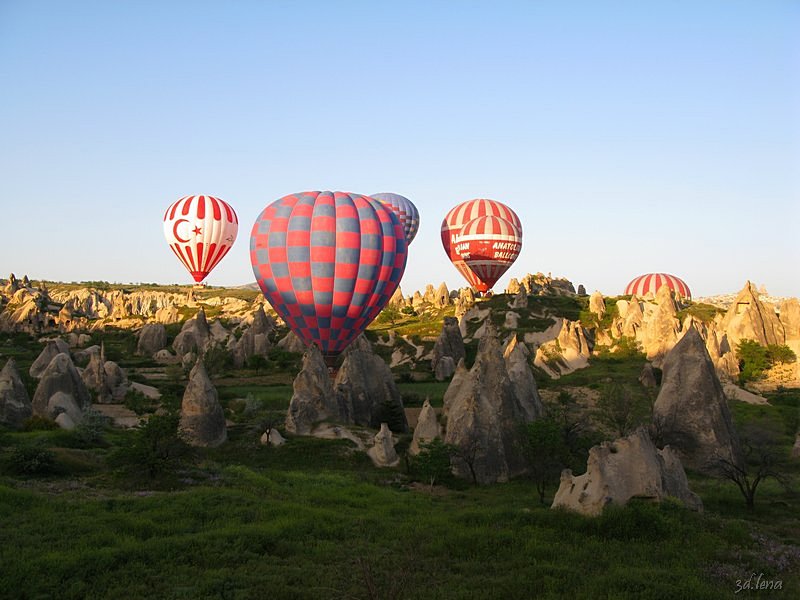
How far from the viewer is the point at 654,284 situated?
144000 mm

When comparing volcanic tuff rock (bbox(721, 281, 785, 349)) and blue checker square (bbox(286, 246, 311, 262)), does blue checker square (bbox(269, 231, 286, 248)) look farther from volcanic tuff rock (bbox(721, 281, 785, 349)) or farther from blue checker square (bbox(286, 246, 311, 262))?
volcanic tuff rock (bbox(721, 281, 785, 349))

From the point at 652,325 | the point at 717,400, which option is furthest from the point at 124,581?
the point at 652,325

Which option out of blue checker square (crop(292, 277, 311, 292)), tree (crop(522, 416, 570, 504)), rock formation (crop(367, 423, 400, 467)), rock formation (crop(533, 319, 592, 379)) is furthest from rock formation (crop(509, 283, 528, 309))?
tree (crop(522, 416, 570, 504))

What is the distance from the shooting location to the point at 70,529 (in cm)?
2022

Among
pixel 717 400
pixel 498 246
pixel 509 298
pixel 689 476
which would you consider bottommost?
pixel 689 476

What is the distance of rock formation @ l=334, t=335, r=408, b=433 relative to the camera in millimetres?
46531

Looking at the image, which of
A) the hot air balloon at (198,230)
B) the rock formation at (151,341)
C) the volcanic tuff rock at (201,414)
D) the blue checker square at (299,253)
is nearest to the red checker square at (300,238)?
the blue checker square at (299,253)

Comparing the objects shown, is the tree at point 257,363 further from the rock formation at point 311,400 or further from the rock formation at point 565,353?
the rock formation at point 311,400

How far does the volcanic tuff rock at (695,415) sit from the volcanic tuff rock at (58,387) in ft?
117

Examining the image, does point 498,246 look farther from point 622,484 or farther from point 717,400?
point 622,484

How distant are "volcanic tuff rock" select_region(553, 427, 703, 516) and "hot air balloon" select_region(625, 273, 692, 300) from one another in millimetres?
123651

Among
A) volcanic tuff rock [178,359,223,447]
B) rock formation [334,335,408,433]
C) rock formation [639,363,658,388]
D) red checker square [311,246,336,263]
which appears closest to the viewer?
volcanic tuff rock [178,359,223,447]

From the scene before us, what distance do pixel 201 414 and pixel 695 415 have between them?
26.1m

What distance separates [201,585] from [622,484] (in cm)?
1391
